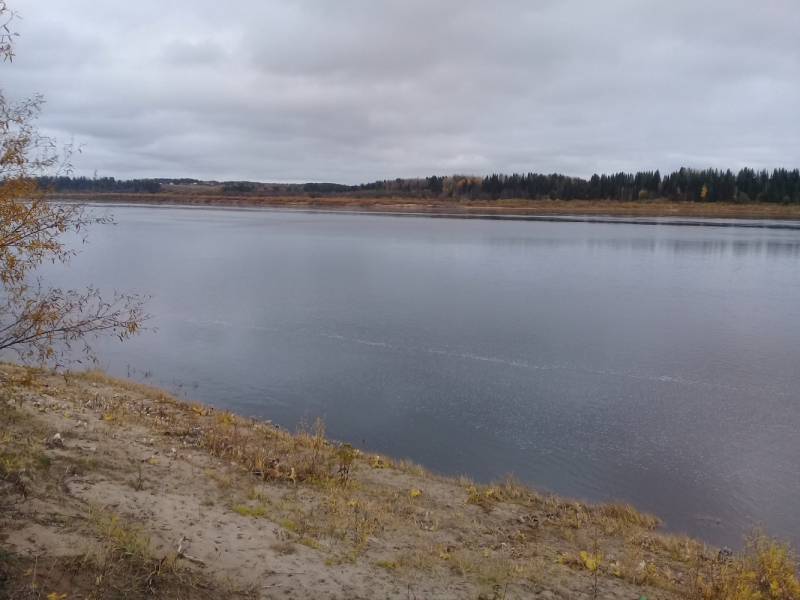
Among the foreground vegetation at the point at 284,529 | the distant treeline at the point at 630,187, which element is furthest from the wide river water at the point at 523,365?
the distant treeline at the point at 630,187

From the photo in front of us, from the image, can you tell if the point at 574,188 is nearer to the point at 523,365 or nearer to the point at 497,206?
the point at 497,206

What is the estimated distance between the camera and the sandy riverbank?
74625 millimetres

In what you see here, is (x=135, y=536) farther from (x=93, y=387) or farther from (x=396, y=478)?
(x=93, y=387)

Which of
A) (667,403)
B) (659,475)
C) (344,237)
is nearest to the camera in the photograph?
(659,475)

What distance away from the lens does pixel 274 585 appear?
13.4ft

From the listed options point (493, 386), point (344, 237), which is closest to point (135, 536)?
point (493, 386)

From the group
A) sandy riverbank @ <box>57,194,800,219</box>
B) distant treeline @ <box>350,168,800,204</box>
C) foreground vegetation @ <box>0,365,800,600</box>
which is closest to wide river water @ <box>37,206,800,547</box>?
foreground vegetation @ <box>0,365,800,600</box>

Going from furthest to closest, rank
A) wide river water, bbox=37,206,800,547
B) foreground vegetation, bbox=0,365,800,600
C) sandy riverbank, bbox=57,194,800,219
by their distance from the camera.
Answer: sandy riverbank, bbox=57,194,800,219, wide river water, bbox=37,206,800,547, foreground vegetation, bbox=0,365,800,600

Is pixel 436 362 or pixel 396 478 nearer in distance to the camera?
pixel 396 478

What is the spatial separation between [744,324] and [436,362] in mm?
9390

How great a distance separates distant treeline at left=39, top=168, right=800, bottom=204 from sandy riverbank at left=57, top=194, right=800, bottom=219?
128 inches

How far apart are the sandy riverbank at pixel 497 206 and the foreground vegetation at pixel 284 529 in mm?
71808

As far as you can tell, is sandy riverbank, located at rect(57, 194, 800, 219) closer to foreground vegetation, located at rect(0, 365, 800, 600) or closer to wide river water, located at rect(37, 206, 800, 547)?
wide river water, located at rect(37, 206, 800, 547)

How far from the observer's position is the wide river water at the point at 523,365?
8328 millimetres
